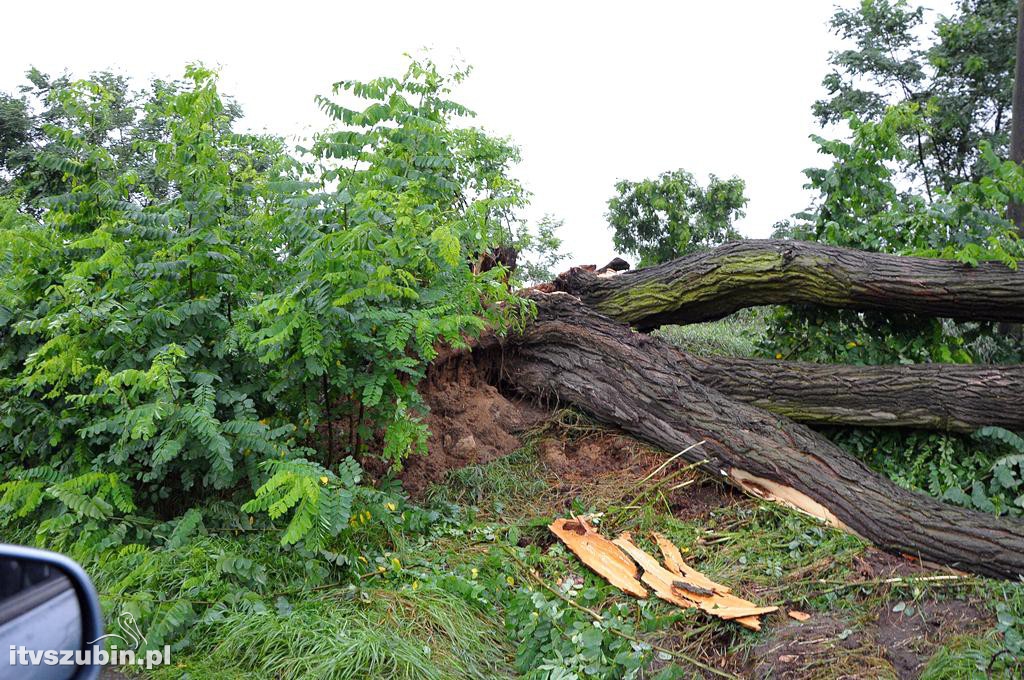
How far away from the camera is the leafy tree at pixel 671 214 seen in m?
14.0

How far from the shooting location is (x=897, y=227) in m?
8.36

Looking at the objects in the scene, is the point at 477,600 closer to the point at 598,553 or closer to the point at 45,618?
the point at 598,553

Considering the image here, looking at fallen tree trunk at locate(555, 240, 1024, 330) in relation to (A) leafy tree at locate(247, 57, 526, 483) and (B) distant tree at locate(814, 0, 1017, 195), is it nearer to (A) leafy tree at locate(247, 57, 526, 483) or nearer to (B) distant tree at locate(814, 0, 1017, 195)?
(A) leafy tree at locate(247, 57, 526, 483)

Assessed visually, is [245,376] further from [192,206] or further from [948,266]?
[948,266]

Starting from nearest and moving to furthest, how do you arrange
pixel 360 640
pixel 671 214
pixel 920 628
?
pixel 360 640 < pixel 920 628 < pixel 671 214

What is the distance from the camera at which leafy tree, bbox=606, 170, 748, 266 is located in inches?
549

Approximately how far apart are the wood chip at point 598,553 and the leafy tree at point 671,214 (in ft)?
28.7

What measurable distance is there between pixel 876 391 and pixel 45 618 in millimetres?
6903

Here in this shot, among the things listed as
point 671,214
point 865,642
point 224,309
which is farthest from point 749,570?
point 671,214

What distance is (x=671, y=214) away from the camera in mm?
13945

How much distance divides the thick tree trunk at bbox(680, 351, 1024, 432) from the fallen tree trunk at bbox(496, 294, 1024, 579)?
9.2 inches

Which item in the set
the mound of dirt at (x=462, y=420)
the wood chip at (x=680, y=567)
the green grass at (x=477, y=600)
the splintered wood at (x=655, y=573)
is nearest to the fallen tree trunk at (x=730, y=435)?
the green grass at (x=477, y=600)

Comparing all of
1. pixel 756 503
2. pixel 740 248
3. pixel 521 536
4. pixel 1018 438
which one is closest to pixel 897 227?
pixel 740 248

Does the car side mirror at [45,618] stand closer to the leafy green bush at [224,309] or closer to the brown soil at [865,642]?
the leafy green bush at [224,309]
